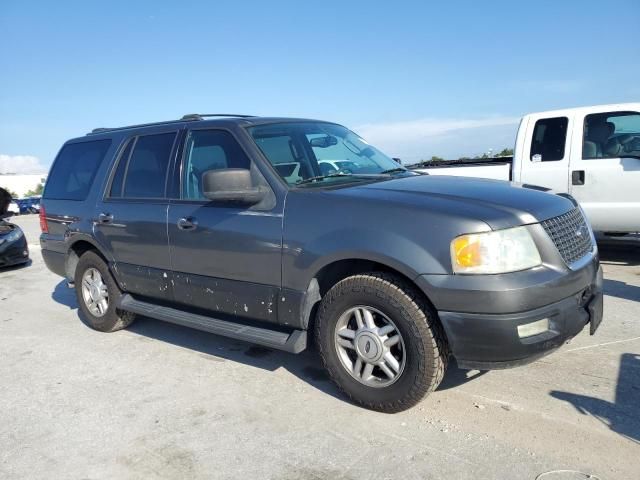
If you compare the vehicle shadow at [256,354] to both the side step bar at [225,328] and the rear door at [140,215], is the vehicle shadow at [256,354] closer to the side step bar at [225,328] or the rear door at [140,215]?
the side step bar at [225,328]

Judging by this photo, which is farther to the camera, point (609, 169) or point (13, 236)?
point (13, 236)

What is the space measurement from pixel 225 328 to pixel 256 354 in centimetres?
65

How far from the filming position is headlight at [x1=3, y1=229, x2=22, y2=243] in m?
9.66

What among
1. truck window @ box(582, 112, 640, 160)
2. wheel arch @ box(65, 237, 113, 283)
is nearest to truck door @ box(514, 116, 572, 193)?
truck window @ box(582, 112, 640, 160)

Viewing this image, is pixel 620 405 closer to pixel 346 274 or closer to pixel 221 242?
pixel 346 274

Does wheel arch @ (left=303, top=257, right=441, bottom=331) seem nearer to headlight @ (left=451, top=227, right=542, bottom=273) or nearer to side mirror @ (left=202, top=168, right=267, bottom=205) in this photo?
headlight @ (left=451, top=227, right=542, bottom=273)

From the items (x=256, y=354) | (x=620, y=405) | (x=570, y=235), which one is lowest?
(x=256, y=354)

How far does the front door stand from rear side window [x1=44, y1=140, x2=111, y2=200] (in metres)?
1.49

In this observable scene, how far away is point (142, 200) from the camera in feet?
15.5

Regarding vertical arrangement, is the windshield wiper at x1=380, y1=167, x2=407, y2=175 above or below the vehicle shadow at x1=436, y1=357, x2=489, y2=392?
above

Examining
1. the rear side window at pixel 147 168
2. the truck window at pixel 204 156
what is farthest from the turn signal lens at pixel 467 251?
the rear side window at pixel 147 168

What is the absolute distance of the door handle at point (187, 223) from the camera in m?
4.15

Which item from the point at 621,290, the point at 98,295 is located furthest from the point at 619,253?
the point at 98,295

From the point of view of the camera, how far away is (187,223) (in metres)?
4.18
